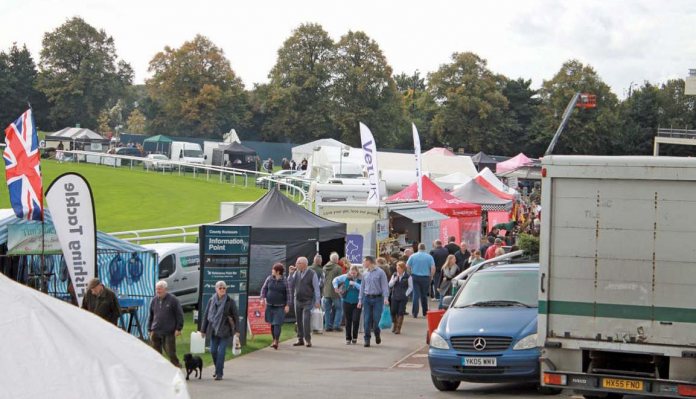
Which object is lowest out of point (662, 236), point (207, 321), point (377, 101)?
point (207, 321)

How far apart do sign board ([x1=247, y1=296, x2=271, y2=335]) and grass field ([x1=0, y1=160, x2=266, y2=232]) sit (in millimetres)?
19129

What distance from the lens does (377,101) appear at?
98500 mm

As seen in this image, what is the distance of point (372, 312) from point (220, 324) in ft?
16.2

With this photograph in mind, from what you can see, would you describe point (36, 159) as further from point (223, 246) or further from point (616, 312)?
point (616, 312)

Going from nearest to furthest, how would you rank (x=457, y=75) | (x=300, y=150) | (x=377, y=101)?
(x=300, y=150) < (x=377, y=101) < (x=457, y=75)

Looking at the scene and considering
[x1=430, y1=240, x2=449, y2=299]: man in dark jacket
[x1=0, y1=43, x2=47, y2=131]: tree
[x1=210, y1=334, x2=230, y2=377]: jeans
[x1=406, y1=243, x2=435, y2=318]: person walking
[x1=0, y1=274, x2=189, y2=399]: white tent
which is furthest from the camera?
[x1=0, y1=43, x2=47, y2=131]: tree

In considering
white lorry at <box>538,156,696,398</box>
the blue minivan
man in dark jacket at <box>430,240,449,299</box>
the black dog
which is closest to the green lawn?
the black dog

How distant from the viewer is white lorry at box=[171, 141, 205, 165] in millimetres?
75812

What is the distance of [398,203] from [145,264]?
12317mm

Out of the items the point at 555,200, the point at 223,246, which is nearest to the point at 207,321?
the point at 223,246

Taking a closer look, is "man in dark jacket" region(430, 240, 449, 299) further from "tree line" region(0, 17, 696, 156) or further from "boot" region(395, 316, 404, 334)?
"tree line" region(0, 17, 696, 156)

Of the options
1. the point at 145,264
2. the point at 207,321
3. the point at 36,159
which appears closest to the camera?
the point at 207,321

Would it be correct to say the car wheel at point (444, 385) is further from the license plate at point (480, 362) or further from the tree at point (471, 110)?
the tree at point (471, 110)

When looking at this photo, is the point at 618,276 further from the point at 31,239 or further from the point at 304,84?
the point at 304,84
